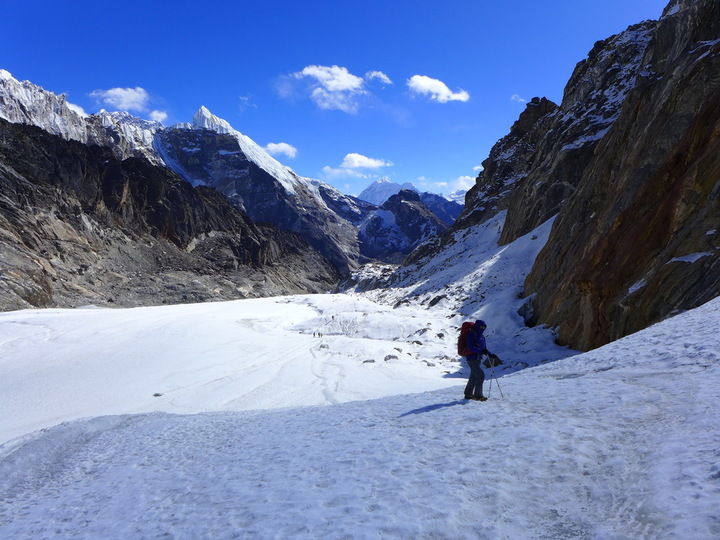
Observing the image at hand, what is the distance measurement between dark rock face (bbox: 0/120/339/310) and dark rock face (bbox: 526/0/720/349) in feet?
164

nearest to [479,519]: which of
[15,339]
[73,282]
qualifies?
[15,339]

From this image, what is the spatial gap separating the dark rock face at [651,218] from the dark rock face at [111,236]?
5014 centimetres

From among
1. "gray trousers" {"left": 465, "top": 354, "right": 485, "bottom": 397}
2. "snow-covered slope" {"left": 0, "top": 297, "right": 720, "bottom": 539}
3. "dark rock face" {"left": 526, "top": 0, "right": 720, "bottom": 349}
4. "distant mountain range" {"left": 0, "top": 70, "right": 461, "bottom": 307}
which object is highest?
"distant mountain range" {"left": 0, "top": 70, "right": 461, "bottom": 307}

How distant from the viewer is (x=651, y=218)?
12.4m

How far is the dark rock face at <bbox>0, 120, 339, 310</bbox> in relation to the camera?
5419 cm

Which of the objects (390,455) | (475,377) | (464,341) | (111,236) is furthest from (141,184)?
(390,455)

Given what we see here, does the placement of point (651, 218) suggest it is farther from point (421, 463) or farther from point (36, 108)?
point (36, 108)

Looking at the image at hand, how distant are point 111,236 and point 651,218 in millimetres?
84721

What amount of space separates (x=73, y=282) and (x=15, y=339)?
44614mm

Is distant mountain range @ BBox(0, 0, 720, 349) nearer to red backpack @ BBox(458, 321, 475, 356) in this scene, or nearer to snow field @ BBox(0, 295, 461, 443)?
red backpack @ BBox(458, 321, 475, 356)

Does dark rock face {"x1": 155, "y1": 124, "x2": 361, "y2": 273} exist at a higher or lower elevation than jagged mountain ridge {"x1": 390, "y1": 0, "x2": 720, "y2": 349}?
higher

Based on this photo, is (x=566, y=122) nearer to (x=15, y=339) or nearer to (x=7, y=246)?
(x=15, y=339)

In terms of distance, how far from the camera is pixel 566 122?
143 feet

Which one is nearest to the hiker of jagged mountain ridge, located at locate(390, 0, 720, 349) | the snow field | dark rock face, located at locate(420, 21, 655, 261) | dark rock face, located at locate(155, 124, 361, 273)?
the snow field
